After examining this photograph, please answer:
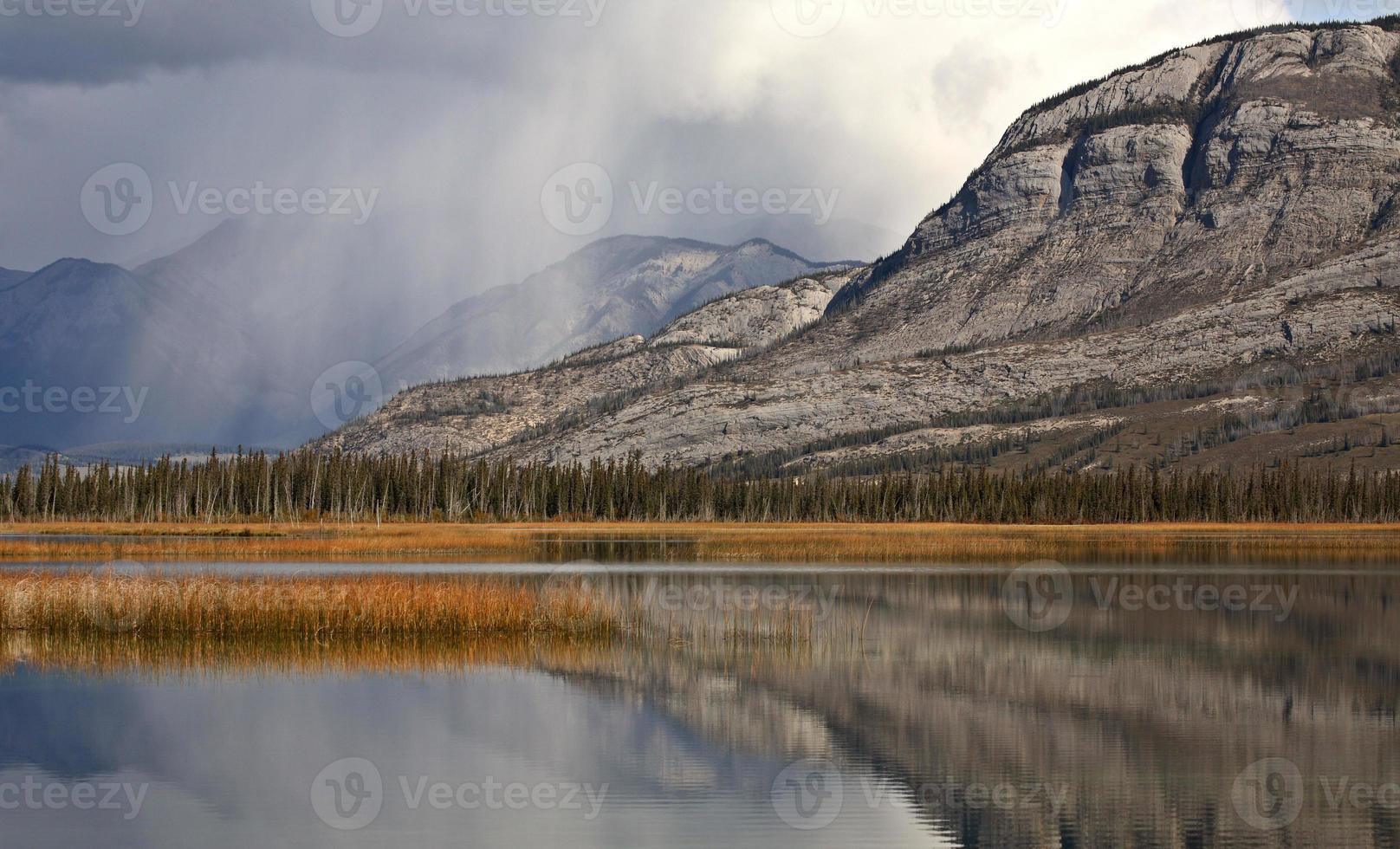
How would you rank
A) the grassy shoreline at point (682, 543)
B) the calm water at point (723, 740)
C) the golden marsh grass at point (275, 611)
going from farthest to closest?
the grassy shoreline at point (682, 543), the golden marsh grass at point (275, 611), the calm water at point (723, 740)

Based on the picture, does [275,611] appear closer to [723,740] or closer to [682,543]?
[723,740]

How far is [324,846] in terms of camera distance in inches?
896

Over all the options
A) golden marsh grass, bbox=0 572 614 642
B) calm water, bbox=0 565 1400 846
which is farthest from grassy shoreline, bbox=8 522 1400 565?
calm water, bbox=0 565 1400 846

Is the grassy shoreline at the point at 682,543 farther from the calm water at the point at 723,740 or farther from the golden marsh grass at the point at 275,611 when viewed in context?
the calm water at the point at 723,740

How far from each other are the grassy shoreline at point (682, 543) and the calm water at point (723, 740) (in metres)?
40.3

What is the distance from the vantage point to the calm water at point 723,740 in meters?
24.6

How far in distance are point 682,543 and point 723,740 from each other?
9682 cm

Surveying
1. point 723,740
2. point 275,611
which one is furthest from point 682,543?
point 723,740

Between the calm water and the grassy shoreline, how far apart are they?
40.3 meters

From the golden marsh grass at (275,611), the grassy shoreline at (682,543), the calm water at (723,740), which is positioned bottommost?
the calm water at (723,740)

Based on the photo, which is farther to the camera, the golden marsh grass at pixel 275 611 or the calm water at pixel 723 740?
the golden marsh grass at pixel 275 611

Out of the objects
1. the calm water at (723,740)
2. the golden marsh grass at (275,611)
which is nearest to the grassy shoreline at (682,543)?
the golden marsh grass at (275,611)

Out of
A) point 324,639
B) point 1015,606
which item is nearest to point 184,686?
point 324,639

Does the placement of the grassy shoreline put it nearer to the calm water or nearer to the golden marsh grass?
the golden marsh grass
